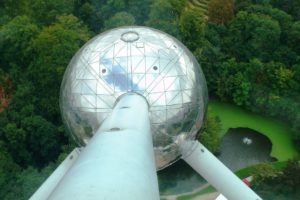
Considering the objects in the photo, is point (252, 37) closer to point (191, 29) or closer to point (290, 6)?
point (191, 29)

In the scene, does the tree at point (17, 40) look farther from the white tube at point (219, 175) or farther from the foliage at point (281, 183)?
the white tube at point (219, 175)

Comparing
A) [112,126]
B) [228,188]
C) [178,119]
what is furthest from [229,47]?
[112,126]

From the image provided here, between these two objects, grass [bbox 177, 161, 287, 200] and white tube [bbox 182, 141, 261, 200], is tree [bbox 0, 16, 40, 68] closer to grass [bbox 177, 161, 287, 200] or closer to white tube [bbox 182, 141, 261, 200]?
grass [bbox 177, 161, 287, 200]

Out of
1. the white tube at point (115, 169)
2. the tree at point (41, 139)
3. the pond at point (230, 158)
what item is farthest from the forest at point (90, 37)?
the white tube at point (115, 169)

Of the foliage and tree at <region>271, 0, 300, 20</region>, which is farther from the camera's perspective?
tree at <region>271, 0, 300, 20</region>

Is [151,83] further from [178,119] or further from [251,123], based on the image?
[251,123]

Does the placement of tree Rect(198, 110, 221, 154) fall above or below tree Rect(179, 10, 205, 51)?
below

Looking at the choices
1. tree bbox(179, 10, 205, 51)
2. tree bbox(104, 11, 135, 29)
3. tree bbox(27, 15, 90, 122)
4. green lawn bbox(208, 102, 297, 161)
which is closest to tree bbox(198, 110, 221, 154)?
green lawn bbox(208, 102, 297, 161)
